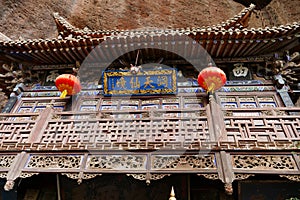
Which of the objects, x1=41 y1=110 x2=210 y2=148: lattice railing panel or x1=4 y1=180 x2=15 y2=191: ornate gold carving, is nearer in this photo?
x1=4 y1=180 x2=15 y2=191: ornate gold carving

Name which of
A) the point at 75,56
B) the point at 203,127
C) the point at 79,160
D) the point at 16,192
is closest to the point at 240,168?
the point at 203,127

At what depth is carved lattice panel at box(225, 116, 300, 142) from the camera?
4199 mm

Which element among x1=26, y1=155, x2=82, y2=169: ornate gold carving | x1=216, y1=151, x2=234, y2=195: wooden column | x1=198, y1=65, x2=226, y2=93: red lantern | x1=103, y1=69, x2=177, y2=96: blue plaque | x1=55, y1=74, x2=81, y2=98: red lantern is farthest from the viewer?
x1=103, y1=69, x2=177, y2=96: blue plaque

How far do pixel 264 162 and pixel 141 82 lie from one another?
3.66 meters

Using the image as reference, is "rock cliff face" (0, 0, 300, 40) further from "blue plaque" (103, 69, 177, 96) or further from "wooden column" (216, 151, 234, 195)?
"wooden column" (216, 151, 234, 195)

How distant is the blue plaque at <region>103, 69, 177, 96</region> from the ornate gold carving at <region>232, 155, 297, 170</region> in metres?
2.98

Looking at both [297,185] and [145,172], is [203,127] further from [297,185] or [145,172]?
[297,185]

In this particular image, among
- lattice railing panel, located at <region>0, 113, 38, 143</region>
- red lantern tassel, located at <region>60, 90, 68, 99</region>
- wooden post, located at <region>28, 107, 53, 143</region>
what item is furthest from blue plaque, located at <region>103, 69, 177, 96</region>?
lattice railing panel, located at <region>0, 113, 38, 143</region>

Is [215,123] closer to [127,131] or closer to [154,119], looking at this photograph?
[154,119]

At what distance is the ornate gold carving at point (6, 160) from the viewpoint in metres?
4.11

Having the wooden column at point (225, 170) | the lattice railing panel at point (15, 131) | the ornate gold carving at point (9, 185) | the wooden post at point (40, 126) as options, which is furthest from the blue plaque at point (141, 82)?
the ornate gold carving at point (9, 185)

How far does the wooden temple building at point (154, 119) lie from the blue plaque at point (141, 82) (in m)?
0.03

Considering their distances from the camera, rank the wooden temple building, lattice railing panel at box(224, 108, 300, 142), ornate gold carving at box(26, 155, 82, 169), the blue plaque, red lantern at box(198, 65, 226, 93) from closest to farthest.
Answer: the wooden temple building, ornate gold carving at box(26, 155, 82, 169), lattice railing panel at box(224, 108, 300, 142), red lantern at box(198, 65, 226, 93), the blue plaque

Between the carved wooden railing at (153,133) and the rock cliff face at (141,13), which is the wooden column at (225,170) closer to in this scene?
the carved wooden railing at (153,133)
